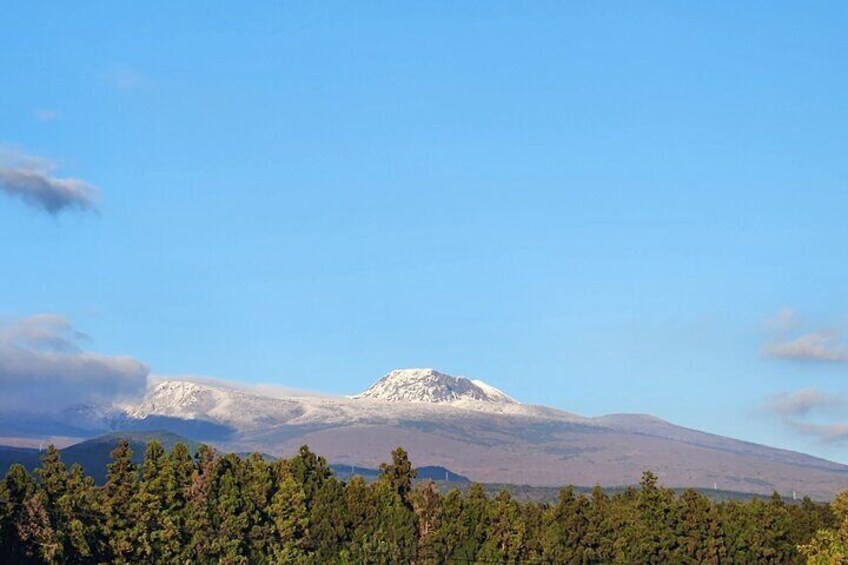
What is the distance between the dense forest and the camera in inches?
4727

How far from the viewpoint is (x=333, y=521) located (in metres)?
143

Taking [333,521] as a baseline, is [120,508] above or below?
below

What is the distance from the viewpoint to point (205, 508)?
132 metres

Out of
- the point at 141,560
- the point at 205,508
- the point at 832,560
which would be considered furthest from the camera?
the point at 205,508

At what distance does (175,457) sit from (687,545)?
57.3 meters

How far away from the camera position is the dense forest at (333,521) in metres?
120

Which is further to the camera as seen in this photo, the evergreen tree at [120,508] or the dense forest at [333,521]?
the evergreen tree at [120,508]

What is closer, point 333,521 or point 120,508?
point 120,508

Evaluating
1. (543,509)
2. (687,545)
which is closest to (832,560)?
(687,545)

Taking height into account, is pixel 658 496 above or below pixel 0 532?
above

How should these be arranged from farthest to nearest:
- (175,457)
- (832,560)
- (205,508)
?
(175,457)
(205,508)
(832,560)

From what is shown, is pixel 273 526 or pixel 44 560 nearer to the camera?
pixel 44 560

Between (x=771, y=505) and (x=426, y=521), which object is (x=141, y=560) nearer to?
(x=426, y=521)

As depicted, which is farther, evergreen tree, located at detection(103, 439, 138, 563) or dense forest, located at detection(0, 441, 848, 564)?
evergreen tree, located at detection(103, 439, 138, 563)
